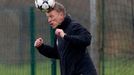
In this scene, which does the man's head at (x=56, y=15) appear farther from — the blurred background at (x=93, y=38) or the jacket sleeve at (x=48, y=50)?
the blurred background at (x=93, y=38)

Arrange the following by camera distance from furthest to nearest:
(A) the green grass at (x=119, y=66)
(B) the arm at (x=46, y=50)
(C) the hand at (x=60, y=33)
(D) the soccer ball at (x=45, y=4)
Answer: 1. (A) the green grass at (x=119, y=66)
2. (B) the arm at (x=46, y=50)
3. (D) the soccer ball at (x=45, y=4)
4. (C) the hand at (x=60, y=33)

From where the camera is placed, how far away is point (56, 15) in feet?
23.2

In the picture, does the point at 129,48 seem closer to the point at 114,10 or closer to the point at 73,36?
the point at 114,10

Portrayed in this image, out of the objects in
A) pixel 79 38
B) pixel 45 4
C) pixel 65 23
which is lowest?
pixel 79 38

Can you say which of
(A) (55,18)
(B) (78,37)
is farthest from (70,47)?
(A) (55,18)

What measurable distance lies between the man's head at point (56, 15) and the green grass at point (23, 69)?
294 centimetres

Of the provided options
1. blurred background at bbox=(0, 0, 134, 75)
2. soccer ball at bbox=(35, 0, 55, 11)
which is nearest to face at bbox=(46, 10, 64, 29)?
soccer ball at bbox=(35, 0, 55, 11)

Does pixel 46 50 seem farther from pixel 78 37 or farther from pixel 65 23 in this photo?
pixel 78 37

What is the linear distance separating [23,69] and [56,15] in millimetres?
3718

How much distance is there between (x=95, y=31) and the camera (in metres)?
8.80

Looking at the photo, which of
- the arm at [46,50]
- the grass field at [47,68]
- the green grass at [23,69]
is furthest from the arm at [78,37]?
the green grass at [23,69]

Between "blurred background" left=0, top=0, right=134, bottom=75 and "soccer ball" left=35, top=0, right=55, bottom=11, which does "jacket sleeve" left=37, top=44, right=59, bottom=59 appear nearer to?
→ "soccer ball" left=35, top=0, right=55, bottom=11

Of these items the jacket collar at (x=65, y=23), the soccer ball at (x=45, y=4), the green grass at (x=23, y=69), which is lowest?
the green grass at (x=23, y=69)

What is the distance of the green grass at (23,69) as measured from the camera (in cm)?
1028
